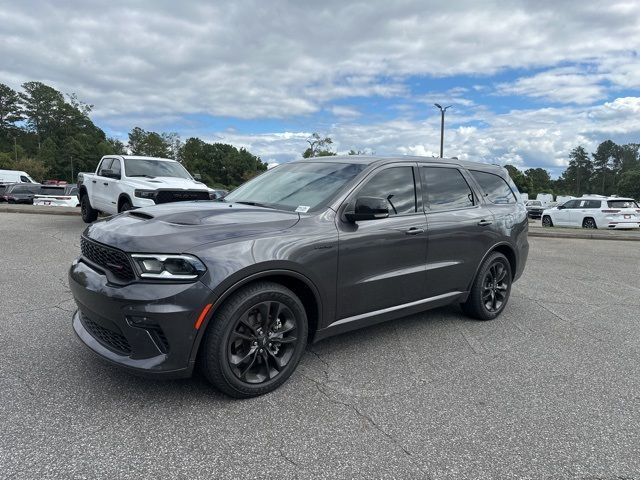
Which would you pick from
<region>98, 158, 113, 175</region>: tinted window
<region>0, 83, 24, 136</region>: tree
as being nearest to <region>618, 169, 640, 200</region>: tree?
<region>98, 158, 113, 175</region>: tinted window

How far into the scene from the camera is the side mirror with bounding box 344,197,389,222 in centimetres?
332

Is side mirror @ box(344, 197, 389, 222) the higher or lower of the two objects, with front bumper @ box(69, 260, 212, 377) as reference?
higher

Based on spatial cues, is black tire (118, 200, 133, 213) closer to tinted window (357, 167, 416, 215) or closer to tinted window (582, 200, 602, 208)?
tinted window (357, 167, 416, 215)

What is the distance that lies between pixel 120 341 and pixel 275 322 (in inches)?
39.3

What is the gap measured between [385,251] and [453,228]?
3.34 ft

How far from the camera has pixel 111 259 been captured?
9.56 feet

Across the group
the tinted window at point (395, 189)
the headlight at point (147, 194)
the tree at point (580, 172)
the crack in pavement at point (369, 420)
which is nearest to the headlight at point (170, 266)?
the crack in pavement at point (369, 420)

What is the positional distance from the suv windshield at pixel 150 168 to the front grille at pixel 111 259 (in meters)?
7.62

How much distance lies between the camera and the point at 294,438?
2.62 meters

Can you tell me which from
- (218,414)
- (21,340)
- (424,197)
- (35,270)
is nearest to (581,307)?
(424,197)

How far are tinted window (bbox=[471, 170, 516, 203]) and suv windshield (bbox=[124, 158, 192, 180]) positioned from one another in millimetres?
7531

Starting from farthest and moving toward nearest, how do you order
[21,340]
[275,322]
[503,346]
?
[503,346] < [21,340] < [275,322]

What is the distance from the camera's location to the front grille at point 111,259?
110 inches

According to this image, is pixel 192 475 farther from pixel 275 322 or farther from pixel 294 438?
pixel 275 322
